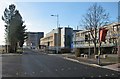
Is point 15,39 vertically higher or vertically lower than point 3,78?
higher

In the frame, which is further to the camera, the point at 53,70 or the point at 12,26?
the point at 12,26

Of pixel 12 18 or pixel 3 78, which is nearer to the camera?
pixel 3 78

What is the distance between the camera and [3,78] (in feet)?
61.3

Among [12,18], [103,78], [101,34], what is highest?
[12,18]

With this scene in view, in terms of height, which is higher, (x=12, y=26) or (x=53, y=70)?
(x=12, y=26)

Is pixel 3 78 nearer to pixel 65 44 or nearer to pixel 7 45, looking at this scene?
pixel 7 45

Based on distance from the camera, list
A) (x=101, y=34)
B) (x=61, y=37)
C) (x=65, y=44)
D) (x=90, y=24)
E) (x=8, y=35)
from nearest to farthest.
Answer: (x=101, y=34)
(x=90, y=24)
(x=8, y=35)
(x=65, y=44)
(x=61, y=37)

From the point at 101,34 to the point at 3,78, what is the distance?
23076 mm

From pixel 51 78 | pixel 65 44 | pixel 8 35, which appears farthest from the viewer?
pixel 65 44

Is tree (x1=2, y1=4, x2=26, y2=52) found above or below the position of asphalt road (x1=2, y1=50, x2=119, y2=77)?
above

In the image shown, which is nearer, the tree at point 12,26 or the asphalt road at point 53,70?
the asphalt road at point 53,70

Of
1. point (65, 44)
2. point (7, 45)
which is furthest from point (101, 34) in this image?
point (65, 44)

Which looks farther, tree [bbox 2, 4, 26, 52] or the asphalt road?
tree [bbox 2, 4, 26, 52]

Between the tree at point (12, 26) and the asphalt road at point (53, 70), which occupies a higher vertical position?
the tree at point (12, 26)
